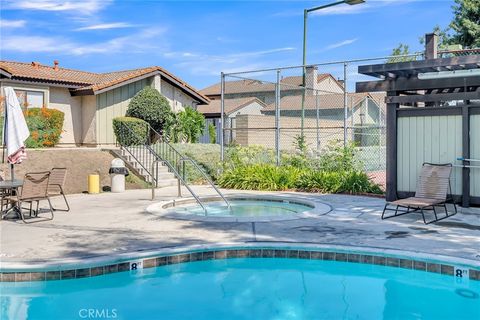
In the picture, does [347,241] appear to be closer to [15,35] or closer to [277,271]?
[277,271]

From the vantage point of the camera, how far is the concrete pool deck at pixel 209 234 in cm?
561

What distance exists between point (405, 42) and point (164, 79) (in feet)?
80.1

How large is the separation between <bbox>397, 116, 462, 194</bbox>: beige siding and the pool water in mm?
2161

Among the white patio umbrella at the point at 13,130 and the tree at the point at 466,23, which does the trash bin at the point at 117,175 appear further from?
the tree at the point at 466,23

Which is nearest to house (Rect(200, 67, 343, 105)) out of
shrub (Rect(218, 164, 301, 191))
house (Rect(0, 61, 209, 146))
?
house (Rect(0, 61, 209, 146))

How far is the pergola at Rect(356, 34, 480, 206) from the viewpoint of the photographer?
8.02 meters

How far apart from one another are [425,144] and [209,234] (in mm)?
4620

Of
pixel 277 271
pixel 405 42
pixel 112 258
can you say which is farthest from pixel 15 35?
pixel 405 42

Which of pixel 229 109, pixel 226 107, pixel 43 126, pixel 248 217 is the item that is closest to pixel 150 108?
pixel 43 126

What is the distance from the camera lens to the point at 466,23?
26641 mm

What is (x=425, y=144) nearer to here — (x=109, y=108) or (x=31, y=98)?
(x=109, y=108)

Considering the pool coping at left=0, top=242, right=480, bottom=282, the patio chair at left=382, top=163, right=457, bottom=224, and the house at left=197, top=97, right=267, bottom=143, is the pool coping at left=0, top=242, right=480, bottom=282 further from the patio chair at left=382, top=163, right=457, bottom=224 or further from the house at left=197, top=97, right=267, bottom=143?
the house at left=197, top=97, right=267, bottom=143

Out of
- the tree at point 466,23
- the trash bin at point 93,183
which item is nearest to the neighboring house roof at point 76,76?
the trash bin at point 93,183

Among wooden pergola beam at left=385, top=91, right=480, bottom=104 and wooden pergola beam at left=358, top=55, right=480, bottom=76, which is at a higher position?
wooden pergola beam at left=358, top=55, right=480, bottom=76
